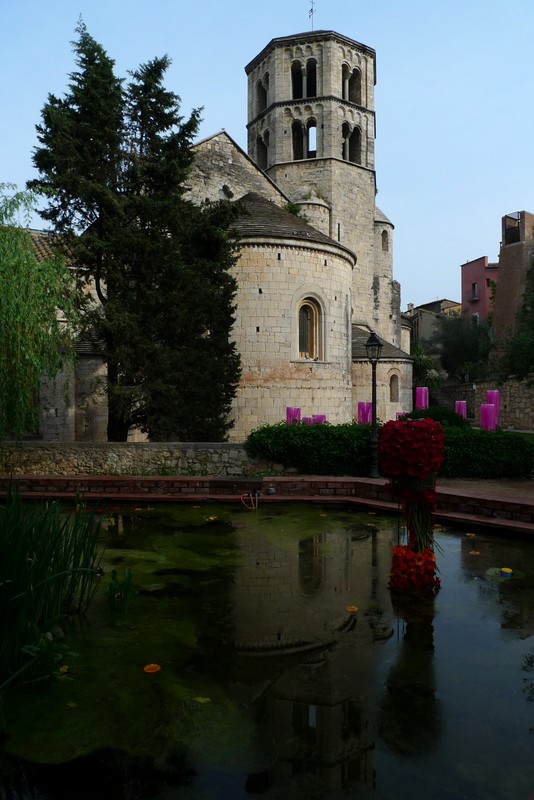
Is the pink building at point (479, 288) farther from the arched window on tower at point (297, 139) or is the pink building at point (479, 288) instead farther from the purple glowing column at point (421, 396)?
the purple glowing column at point (421, 396)

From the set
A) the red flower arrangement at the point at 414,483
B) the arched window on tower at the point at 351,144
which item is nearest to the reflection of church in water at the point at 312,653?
the red flower arrangement at the point at 414,483

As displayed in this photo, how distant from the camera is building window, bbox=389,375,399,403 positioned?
28.9 m

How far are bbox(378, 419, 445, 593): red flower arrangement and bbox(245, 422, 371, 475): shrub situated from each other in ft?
20.1

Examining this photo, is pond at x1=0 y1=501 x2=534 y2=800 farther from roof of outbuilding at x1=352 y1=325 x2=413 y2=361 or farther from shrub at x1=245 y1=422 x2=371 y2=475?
roof of outbuilding at x1=352 y1=325 x2=413 y2=361

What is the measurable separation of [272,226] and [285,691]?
60.0 ft

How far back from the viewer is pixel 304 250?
20359 mm

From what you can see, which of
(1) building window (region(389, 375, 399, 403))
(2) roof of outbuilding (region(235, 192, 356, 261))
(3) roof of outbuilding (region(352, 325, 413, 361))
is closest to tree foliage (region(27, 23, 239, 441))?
(2) roof of outbuilding (region(235, 192, 356, 261))

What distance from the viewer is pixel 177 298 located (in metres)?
14.1

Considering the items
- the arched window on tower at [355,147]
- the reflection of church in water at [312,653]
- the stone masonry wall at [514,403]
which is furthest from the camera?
the arched window on tower at [355,147]

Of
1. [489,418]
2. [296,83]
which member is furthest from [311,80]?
[489,418]

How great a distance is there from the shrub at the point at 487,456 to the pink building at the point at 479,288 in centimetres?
4018

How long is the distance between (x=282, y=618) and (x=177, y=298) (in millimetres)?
10146

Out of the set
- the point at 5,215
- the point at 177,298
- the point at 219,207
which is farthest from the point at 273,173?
the point at 5,215

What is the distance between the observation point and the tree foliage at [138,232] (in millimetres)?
13719
